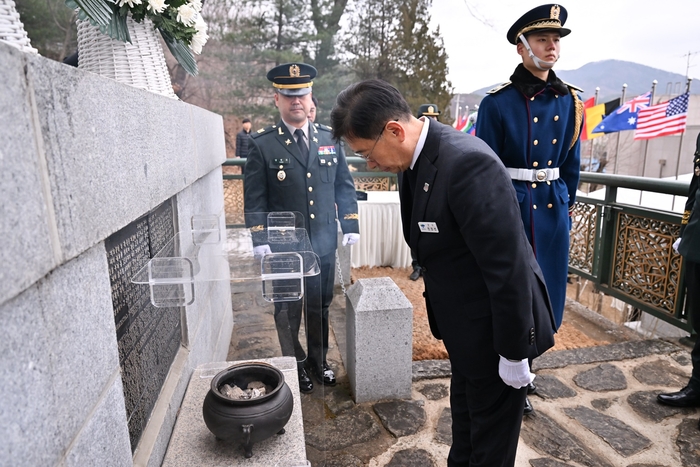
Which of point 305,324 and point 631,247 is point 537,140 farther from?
point 631,247

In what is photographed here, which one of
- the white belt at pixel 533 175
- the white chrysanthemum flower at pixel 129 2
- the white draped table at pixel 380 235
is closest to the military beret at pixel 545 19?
the white belt at pixel 533 175

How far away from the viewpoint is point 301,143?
343cm

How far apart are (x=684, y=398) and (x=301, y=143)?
321 cm

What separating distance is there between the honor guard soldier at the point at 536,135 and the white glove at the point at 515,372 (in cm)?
135

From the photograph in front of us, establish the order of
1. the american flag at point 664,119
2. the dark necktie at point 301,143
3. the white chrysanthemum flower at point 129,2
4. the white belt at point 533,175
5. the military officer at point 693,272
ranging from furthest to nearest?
the american flag at point 664,119
the dark necktie at point 301,143
the military officer at point 693,272
the white belt at point 533,175
the white chrysanthemum flower at point 129,2

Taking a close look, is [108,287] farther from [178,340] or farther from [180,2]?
[180,2]

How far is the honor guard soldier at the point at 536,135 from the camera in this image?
9.29 ft

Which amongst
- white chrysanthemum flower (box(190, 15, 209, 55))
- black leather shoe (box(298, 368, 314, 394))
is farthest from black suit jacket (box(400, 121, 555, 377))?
white chrysanthemum flower (box(190, 15, 209, 55))

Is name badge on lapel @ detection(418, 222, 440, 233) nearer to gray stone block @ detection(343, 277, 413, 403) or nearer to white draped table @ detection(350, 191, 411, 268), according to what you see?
gray stone block @ detection(343, 277, 413, 403)

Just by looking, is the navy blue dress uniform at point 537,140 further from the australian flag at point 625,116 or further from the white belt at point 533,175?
the australian flag at point 625,116

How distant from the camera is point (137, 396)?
1.69 m

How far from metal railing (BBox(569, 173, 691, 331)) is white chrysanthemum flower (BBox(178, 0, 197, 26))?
3.71 m

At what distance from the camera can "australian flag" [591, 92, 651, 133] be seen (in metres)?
12.3

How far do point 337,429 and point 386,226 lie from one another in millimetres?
4291
